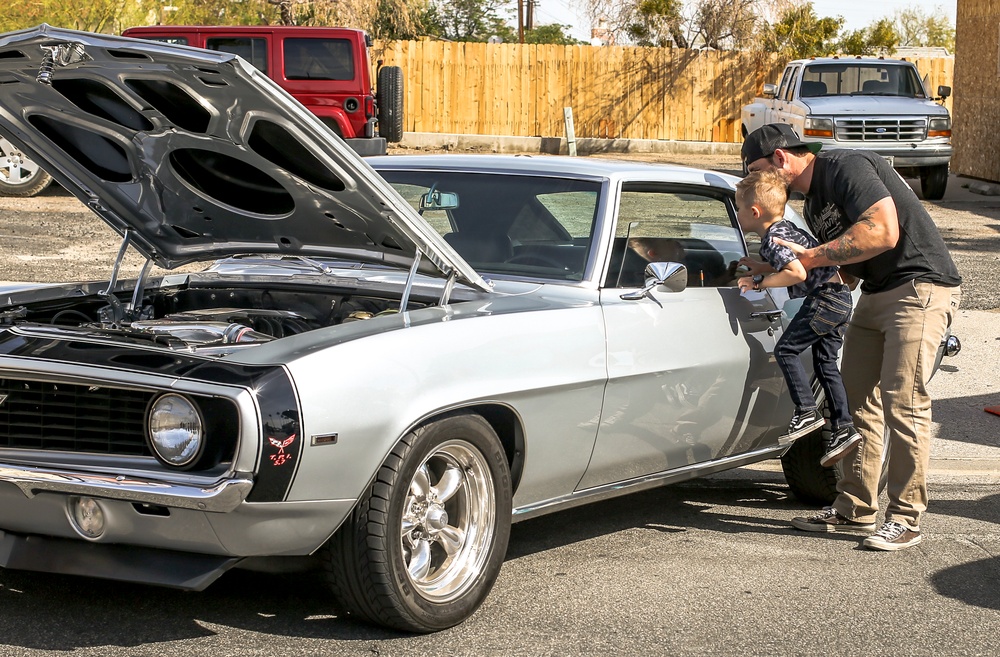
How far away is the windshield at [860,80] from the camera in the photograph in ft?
65.1

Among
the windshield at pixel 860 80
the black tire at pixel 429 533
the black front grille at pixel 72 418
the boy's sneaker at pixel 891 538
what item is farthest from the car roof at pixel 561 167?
the windshield at pixel 860 80

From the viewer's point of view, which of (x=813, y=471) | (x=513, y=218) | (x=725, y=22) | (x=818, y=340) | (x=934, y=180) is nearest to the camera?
(x=513, y=218)

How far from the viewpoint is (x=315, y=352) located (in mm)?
3707

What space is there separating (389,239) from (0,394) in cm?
138

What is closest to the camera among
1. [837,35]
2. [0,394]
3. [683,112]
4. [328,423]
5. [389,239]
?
[328,423]

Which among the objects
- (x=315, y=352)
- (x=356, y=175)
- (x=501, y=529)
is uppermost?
(x=356, y=175)

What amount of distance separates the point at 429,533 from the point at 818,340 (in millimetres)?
2042

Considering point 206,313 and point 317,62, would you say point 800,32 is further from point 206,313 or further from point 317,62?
point 206,313

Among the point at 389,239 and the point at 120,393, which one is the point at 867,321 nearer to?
the point at 389,239

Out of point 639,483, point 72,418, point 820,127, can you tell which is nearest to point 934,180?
point 820,127

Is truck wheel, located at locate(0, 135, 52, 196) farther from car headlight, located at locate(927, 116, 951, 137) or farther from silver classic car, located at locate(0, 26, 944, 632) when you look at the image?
car headlight, located at locate(927, 116, 951, 137)

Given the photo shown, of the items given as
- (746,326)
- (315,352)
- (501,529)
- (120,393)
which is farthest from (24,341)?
(746,326)

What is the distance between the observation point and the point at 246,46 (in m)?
19.1

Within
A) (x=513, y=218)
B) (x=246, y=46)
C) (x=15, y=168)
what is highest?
(x=246, y=46)
